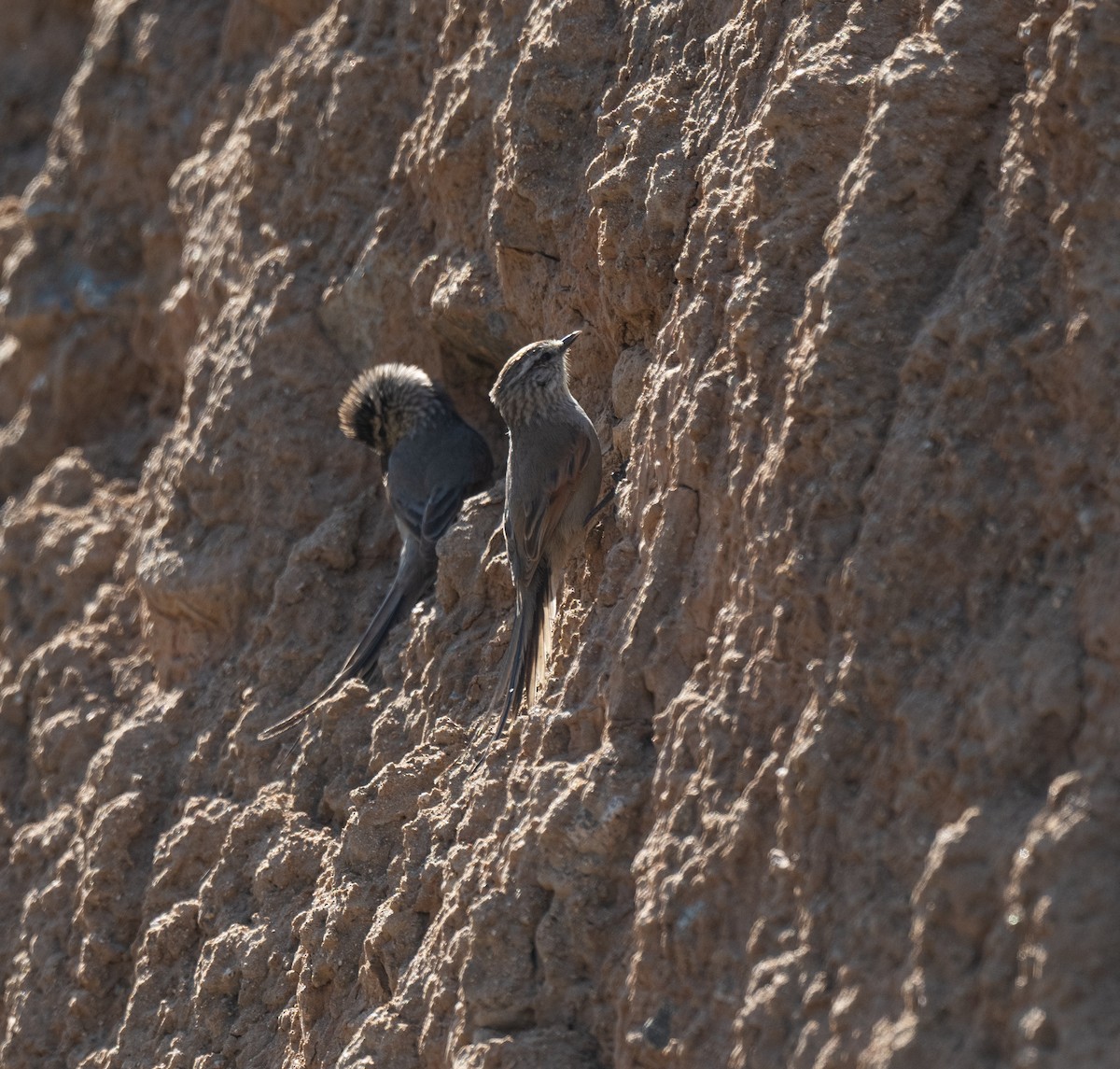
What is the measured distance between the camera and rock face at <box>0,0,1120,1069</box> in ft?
10.7

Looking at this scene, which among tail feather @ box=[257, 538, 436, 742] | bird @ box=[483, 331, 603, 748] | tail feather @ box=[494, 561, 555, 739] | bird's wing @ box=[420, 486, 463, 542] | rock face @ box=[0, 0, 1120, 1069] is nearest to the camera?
rock face @ box=[0, 0, 1120, 1069]

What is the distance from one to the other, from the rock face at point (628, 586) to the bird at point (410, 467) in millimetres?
197

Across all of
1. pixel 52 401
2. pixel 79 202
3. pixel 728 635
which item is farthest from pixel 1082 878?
pixel 79 202

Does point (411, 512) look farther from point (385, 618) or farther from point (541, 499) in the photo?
point (541, 499)

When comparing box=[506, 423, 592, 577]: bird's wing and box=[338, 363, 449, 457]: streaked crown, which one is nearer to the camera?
box=[506, 423, 592, 577]: bird's wing

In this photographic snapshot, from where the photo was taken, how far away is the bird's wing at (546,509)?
5.19m

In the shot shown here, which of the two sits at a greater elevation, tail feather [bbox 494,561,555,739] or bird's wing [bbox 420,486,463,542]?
bird's wing [bbox 420,486,463,542]

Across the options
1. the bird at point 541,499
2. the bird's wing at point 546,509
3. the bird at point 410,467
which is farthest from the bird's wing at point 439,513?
the bird's wing at point 546,509

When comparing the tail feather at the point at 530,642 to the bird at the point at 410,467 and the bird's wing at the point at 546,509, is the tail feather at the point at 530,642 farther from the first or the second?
the bird at the point at 410,467

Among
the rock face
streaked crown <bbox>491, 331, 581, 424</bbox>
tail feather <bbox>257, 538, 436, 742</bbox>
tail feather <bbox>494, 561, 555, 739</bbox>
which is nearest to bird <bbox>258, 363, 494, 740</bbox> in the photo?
tail feather <bbox>257, 538, 436, 742</bbox>

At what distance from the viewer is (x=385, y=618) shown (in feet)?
20.2

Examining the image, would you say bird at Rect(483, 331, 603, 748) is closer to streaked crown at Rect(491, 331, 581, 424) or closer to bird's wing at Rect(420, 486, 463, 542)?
streaked crown at Rect(491, 331, 581, 424)

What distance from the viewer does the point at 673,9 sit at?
536cm

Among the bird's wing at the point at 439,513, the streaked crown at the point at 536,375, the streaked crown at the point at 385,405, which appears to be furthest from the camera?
the streaked crown at the point at 385,405
